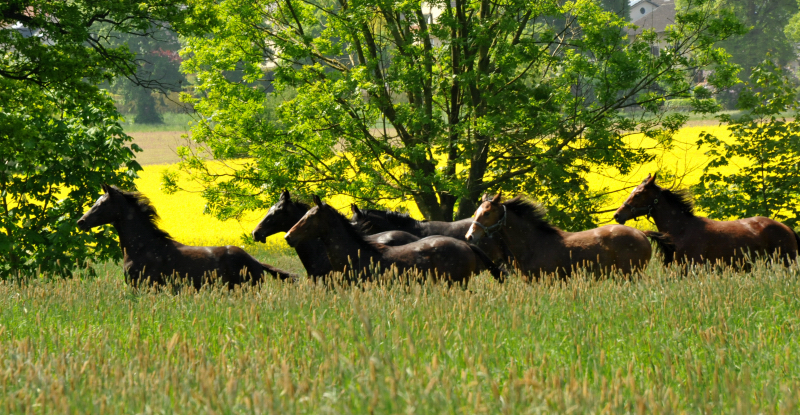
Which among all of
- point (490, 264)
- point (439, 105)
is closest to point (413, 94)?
point (439, 105)

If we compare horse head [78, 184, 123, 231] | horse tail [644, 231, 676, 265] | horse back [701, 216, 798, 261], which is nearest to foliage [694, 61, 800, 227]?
horse back [701, 216, 798, 261]

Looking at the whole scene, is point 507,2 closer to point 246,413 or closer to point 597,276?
point 597,276

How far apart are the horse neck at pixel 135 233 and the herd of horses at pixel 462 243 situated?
1 centimetres

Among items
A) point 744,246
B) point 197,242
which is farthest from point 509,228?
point 197,242

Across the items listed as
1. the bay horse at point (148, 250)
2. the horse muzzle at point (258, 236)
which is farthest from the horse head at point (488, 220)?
the bay horse at point (148, 250)

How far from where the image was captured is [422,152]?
14.7 meters

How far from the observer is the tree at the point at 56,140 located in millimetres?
11727

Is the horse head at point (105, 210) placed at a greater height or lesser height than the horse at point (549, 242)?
greater

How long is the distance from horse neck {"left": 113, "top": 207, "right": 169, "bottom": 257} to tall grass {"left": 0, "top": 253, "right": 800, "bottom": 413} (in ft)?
3.81

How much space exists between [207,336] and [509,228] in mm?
4881

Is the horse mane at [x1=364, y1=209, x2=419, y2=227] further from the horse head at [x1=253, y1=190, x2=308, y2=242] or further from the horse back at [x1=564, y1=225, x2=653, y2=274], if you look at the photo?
the horse back at [x1=564, y1=225, x2=653, y2=274]

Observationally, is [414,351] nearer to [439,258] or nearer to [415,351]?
[415,351]

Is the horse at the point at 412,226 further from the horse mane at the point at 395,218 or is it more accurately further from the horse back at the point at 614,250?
the horse back at the point at 614,250

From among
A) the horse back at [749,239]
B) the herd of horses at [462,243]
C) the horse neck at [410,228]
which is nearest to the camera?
the herd of horses at [462,243]
